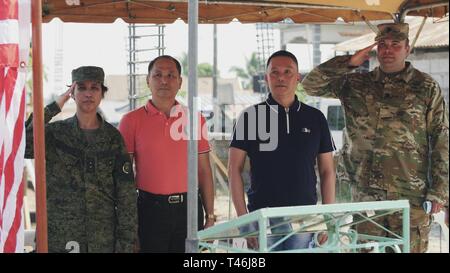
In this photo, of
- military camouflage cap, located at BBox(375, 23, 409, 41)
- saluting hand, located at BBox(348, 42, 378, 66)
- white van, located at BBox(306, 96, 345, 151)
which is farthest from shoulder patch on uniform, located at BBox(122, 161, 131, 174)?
white van, located at BBox(306, 96, 345, 151)

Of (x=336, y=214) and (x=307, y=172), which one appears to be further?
(x=307, y=172)

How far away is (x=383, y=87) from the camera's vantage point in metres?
4.70

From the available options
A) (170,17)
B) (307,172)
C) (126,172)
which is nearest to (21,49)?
(126,172)

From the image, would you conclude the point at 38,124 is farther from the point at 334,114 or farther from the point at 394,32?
the point at 334,114

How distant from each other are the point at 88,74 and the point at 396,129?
1.87m

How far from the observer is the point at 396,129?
15.3 ft

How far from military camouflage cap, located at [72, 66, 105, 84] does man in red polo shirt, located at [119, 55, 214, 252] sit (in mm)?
325

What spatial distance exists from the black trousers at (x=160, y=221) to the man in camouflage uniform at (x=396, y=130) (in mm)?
1140

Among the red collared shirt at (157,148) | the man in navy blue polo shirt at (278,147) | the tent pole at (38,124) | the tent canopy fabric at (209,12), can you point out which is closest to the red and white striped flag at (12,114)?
the tent pole at (38,124)

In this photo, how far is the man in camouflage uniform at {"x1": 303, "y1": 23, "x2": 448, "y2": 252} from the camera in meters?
4.58

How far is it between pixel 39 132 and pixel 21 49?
13.9 inches

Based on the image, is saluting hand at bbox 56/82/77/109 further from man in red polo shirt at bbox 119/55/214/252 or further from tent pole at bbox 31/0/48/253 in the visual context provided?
tent pole at bbox 31/0/48/253

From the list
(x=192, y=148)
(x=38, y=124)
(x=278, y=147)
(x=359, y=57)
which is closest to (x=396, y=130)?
(x=359, y=57)

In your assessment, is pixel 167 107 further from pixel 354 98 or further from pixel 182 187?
pixel 354 98
